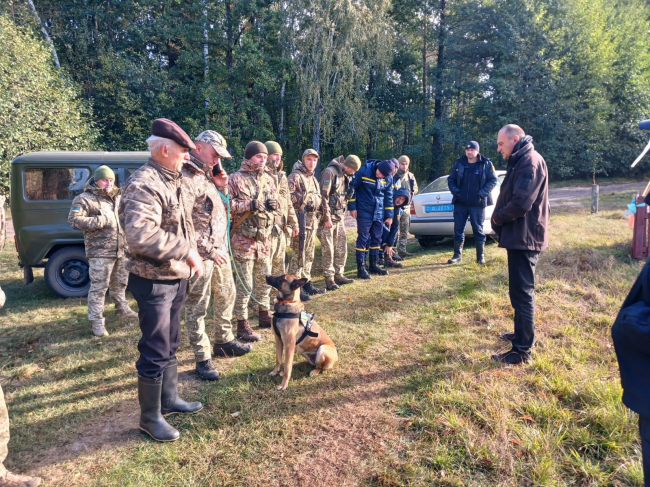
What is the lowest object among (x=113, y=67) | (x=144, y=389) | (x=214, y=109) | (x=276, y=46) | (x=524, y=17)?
(x=144, y=389)

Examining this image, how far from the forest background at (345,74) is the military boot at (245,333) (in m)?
14.2

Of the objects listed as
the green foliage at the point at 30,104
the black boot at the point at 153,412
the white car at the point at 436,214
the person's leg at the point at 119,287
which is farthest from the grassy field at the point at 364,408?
the green foliage at the point at 30,104

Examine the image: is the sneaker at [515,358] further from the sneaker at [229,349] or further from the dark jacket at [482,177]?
the dark jacket at [482,177]

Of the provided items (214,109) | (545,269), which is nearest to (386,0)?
(214,109)

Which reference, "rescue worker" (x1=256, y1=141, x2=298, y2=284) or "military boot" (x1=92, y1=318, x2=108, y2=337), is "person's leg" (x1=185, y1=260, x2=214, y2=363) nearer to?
"rescue worker" (x1=256, y1=141, x2=298, y2=284)

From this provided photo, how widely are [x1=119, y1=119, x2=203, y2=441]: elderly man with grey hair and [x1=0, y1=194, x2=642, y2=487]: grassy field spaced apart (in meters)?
0.47

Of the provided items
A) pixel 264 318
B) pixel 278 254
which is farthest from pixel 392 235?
pixel 264 318

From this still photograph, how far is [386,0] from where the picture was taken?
1986 cm

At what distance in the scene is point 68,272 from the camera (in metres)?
6.34

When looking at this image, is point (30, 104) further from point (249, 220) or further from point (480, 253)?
point (480, 253)

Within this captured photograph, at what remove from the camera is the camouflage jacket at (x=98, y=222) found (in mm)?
4914

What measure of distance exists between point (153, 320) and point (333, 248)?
4.14 meters

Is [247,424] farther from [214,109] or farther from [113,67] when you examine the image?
[113,67]

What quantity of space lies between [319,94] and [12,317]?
1641 centimetres
